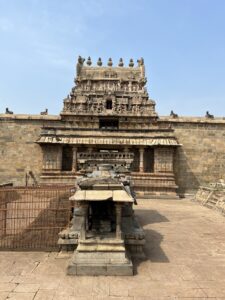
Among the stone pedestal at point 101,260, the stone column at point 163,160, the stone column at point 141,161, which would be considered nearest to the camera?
the stone pedestal at point 101,260

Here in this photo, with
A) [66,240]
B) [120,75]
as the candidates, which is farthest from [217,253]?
[120,75]

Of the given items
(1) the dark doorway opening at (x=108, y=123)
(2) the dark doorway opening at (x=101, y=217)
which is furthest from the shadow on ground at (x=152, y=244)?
(1) the dark doorway opening at (x=108, y=123)

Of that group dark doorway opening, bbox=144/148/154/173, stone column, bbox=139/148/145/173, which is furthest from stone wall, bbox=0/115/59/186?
dark doorway opening, bbox=144/148/154/173

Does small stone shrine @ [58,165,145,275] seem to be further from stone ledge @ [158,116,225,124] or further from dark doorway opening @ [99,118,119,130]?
dark doorway opening @ [99,118,119,130]

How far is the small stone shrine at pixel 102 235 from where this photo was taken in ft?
15.6

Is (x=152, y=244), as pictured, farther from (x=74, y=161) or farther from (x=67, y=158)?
(x=67, y=158)

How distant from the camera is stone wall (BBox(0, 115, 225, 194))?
2086cm

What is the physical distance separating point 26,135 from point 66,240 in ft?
57.5

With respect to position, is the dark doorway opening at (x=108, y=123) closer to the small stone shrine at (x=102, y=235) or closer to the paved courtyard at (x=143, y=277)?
the paved courtyard at (x=143, y=277)

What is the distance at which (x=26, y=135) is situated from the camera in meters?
21.6

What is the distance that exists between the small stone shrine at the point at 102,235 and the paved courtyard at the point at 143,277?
0.26 meters

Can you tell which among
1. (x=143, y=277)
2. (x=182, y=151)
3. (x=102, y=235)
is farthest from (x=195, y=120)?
(x=143, y=277)

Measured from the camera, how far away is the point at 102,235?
5418 mm

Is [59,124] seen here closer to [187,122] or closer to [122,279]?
[187,122]
